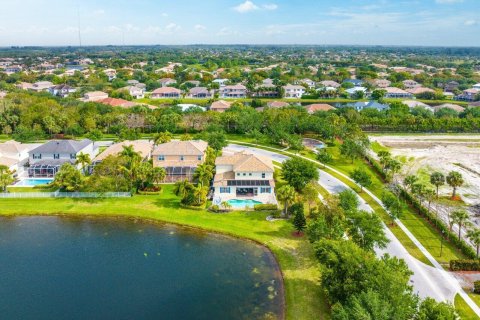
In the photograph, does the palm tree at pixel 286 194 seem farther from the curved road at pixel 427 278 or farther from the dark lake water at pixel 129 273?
the curved road at pixel 427 278

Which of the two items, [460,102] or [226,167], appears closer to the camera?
[226,167]

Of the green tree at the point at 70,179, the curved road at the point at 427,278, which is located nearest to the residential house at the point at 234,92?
the green tree at the point at 70,179

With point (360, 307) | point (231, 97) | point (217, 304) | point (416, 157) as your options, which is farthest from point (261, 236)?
point (231, 97)

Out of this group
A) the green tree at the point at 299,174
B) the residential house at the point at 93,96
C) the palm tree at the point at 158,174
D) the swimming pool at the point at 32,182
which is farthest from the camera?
the residential house at the point at 93,96

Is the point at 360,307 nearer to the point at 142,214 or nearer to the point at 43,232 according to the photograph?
the point at 142,214

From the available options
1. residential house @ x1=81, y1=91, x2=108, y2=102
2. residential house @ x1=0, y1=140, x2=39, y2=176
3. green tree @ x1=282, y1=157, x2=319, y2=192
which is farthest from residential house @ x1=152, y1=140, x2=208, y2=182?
residential house @ x1=81, y1=91, x2=108, y2=102

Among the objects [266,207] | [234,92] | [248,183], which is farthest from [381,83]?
[266,207]
